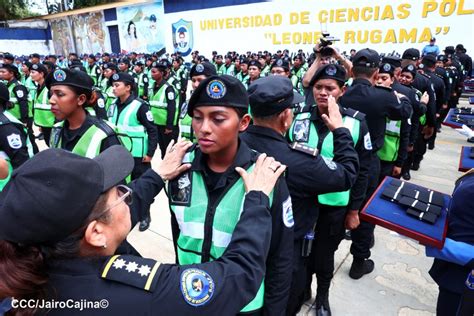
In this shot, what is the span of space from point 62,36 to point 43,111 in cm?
3181

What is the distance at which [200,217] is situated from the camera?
4.87 feet

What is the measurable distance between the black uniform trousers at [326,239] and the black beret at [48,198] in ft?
5.95

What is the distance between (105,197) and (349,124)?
197 cm

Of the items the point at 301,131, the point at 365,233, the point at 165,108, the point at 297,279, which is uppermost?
the point at 301,131

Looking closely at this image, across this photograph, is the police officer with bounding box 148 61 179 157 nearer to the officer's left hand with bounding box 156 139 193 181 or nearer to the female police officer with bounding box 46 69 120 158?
the female police officer with bounding box 46 69 120 158

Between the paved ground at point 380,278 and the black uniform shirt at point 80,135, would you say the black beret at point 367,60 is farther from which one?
the black uniform shirt at point 80,135

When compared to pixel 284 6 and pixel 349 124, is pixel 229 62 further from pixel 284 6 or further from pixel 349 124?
pixel 349 124

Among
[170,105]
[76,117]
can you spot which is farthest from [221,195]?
[170,105]

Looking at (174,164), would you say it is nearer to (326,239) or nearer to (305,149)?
(305,149)

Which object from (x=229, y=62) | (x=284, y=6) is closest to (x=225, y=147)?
(x=229, y=62)

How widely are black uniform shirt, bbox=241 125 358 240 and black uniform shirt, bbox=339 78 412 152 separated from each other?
50.0 inches

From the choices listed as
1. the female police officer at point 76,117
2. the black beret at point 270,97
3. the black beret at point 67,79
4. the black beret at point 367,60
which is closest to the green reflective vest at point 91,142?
the female police officer at point 76,117

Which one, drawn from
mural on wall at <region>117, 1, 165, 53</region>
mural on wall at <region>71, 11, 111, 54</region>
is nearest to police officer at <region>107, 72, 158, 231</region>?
mural on wall at <region>117, 1, 165, 53</region>

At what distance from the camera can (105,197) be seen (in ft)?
3.27
